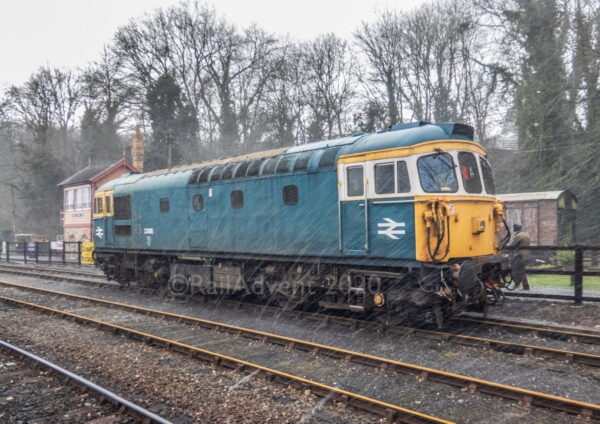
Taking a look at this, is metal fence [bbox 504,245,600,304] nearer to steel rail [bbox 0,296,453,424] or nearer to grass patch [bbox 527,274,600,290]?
grass patch [bbox 527,274,600,290]

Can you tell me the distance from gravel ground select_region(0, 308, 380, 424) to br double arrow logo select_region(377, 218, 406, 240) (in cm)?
349

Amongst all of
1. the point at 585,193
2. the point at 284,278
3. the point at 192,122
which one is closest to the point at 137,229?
the point at 284,278

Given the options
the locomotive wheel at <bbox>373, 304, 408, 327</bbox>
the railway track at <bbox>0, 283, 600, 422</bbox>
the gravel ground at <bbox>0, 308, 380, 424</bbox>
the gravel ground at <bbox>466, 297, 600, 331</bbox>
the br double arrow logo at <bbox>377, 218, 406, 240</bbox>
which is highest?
the br double arrow logo at <bbox>377, 218, 406, 240</bbox>

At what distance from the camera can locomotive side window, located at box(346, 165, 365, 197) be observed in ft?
30.2

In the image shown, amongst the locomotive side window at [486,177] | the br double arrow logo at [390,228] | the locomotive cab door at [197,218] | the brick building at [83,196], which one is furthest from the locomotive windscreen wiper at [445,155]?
the brick building at [83,196]

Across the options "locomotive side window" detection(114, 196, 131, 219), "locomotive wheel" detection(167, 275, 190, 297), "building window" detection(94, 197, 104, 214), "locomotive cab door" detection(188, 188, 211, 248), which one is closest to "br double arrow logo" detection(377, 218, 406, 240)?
"locomotive cab door" detection(188, 188, 211, 248)

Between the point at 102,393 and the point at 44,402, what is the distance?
0.77 m

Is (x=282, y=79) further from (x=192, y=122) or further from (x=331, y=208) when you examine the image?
(x=331, y=208)

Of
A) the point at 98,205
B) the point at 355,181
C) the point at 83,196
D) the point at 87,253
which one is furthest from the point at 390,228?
the point at 83,196

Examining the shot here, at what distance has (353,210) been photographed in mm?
9297

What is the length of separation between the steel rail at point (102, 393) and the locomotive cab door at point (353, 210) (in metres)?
4.90

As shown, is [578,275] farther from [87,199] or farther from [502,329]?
[87,199]

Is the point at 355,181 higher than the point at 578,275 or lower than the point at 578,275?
higher

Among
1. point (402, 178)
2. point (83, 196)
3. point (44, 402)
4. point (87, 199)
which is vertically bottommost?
point (44, 402)
